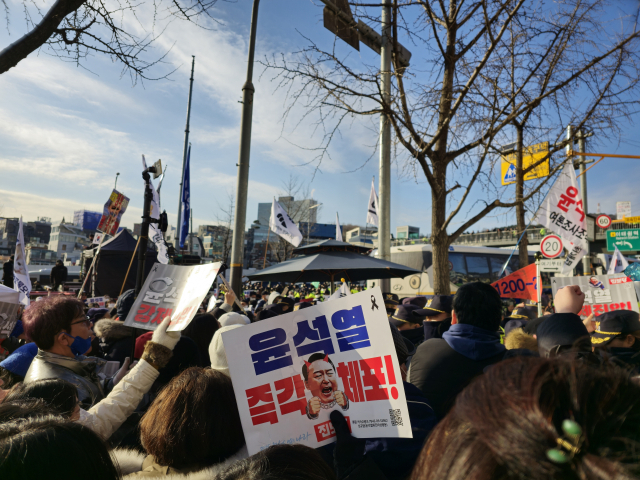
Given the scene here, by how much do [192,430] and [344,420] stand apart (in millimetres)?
662

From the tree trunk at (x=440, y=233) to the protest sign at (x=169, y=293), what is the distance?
4275 mm

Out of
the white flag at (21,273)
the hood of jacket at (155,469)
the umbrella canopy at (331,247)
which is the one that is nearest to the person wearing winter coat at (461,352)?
the hood of jacket at (155,469)

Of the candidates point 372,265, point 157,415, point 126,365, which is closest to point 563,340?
point 157,415

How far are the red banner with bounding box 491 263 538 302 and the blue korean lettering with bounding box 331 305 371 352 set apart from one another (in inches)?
240

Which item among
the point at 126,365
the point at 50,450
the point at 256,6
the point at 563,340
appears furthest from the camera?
the point at 256,6

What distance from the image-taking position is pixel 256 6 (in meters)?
8.70

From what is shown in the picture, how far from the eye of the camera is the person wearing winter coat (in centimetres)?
275

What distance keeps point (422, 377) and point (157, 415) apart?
1743mm

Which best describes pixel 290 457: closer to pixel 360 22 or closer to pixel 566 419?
pixel 566 419

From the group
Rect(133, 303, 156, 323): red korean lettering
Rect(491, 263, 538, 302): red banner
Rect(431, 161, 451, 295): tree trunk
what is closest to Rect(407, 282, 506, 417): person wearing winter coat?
Rect(133, 303, 156, 323): red korean lettering

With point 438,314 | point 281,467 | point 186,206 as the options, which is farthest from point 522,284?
point 186,206

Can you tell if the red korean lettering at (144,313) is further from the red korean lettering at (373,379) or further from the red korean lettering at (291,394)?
the red korean lettering at (373,379)

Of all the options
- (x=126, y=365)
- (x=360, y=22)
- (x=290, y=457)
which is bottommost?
(x=126, y=365)

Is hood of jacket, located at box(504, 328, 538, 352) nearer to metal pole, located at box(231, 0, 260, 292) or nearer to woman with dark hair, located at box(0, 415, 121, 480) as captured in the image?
woman with dark hair, located at box(0, 415, 121, 480)
